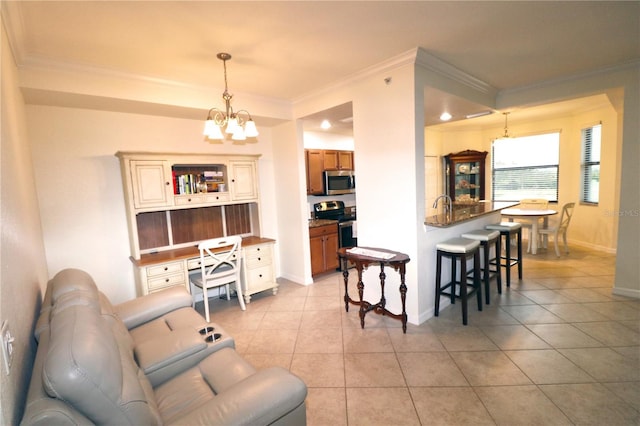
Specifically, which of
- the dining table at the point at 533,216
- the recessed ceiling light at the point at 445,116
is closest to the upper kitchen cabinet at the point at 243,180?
the recessed ceiling light at the point at 445,116

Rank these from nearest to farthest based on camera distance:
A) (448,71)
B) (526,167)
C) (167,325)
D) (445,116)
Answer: (167,325), (448,71), (445,116), (526,167)

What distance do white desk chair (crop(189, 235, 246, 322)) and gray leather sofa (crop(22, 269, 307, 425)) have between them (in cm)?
113

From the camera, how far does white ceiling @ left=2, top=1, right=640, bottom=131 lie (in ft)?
6.44

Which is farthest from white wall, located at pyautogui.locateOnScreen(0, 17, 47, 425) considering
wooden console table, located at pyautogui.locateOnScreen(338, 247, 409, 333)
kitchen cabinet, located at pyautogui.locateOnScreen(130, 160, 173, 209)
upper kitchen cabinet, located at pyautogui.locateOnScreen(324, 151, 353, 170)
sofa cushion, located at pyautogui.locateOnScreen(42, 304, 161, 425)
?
upper kitchen cabinet, located at pyautogui.locateOnScreen(324, 151, 353, 170)

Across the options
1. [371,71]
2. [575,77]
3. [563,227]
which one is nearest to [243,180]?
[371,71]

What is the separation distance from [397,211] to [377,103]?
1128mm

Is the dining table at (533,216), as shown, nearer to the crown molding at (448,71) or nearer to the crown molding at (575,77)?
the crown molding at (575,77)

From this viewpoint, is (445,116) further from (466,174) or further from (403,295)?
(403,295)

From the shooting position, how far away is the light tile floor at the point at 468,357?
1.92 m

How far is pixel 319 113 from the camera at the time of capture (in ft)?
12.5

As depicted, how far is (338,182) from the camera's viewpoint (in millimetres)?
5398

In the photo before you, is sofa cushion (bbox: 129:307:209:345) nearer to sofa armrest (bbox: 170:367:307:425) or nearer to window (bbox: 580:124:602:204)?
sofa armrest (bbox: 170:367:307:425)

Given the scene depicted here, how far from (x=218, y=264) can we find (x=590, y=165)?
21.9 feet

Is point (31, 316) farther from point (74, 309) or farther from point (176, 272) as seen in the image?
point (176, 272)
